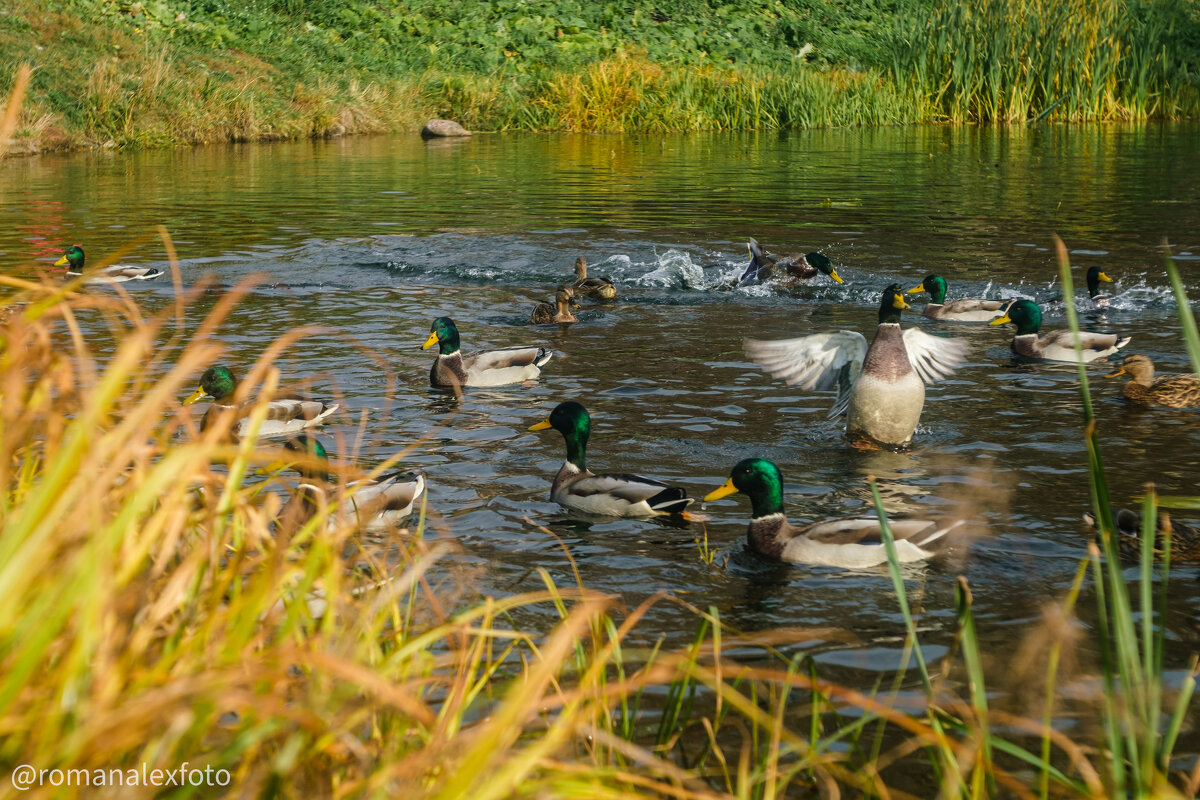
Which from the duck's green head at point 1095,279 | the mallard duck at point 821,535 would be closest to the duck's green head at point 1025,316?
the duck's green head at point 1095,279

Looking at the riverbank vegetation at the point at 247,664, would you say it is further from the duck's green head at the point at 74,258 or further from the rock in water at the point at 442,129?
the rock in water at the point at 442,129

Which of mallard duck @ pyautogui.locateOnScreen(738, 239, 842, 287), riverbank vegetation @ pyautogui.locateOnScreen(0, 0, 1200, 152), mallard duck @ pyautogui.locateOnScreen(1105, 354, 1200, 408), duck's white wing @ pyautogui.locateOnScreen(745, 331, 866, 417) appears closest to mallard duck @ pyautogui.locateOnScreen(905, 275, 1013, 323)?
mallard duck @ pyautogui.locateOnScreen(738, 239, 842, 287)

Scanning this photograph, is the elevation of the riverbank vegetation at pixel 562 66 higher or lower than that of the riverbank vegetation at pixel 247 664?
higher

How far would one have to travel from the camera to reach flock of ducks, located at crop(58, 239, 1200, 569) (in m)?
5.50

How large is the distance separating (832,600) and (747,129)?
26.6m

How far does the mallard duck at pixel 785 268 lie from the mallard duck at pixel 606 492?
20.6 feet

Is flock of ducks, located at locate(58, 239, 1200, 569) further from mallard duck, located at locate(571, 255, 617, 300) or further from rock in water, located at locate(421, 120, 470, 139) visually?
rock in water, located at locate(421, 120, 470, 139)

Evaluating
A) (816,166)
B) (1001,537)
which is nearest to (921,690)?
(1001,537)

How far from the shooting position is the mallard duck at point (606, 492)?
6.13 meters

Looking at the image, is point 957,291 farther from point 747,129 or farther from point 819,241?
point 747,129

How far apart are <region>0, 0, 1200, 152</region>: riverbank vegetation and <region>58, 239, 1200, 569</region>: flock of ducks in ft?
52.3

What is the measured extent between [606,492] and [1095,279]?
743 cm

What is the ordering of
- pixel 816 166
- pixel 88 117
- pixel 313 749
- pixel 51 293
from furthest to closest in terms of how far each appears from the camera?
pixel 88 117 → pixel 816 166 → pixel 51 293 → pixel 313 749

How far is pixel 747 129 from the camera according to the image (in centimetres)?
3062
